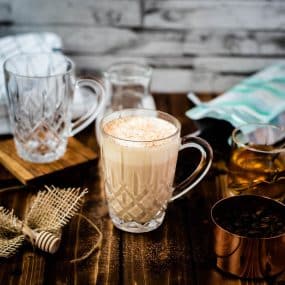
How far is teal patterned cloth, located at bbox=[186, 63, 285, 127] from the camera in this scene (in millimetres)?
1217

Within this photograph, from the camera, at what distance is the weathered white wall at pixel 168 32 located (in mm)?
1443

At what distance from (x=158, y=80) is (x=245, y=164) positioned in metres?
0.54

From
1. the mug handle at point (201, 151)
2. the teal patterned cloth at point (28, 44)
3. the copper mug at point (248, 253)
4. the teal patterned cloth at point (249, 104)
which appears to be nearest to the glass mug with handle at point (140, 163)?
the mug handle at point (201, 151)

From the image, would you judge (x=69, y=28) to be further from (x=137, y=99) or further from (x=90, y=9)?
(x=137, y=99)

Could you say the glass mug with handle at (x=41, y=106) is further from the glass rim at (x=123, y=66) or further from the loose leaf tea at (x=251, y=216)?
the loose leaf tea at (x=251, y=216)

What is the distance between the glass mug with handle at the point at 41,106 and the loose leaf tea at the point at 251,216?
327 mm

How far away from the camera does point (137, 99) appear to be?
123 centimetres

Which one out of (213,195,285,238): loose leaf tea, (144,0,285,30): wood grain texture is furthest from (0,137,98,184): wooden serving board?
(144,0,285,30): wood grain texture

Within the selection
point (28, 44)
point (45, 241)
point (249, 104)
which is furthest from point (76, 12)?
point (45, 241)

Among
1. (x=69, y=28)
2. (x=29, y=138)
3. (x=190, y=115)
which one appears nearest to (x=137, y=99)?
(x=190, y=115)

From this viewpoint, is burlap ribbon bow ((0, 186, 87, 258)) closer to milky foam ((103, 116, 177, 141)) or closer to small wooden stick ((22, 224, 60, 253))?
small wooden stick ((22, 224, 60, 253))

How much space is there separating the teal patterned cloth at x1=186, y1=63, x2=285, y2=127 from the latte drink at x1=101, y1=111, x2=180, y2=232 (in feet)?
0.83

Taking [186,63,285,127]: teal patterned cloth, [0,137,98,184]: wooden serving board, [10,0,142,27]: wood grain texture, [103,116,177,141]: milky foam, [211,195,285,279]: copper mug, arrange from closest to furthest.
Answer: [211,195,285,279]: copper mug < [103,116,177,141]: milky foam < [0,137,98,184]: wooden serving board < [186,63,285,127]: teal patterned cloth < [10,0,142,27]: wood grain texture

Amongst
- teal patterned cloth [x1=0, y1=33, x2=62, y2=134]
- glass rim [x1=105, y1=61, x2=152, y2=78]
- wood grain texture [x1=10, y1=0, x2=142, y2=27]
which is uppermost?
wood grain texture [x1=10, y1=0, x2=142, y2=27]
